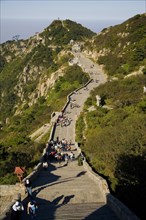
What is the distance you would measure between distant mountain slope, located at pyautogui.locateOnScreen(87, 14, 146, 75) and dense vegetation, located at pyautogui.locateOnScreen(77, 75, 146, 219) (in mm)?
12384

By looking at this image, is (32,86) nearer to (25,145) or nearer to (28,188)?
(25,145)

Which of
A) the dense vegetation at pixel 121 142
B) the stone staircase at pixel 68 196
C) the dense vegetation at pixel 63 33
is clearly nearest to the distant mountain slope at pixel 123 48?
the dense vegetation at pixel 121 142

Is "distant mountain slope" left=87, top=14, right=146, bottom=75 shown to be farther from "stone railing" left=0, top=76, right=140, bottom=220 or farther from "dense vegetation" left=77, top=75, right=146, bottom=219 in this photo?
"stone railing" left=0, top=76, right=140, bottom=220

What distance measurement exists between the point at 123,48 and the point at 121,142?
45.1 meters

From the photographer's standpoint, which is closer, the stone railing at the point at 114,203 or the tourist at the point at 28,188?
the stone railing at the point at 114,203

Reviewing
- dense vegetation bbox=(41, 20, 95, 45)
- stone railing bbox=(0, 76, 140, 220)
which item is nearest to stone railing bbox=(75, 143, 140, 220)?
stone railing bbox=(0, 76, 140, 220)

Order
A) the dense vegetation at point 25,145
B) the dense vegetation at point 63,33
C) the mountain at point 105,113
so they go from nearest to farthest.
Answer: the mountain at point 105,113 < the dense vegetation at point 25,145 < the dense vegetation at point 63,33

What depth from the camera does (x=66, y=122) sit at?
130 ft

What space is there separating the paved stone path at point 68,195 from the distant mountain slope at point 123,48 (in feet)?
102

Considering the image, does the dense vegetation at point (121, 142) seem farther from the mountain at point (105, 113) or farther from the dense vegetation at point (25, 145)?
the dense vegetation at point (25, 145)

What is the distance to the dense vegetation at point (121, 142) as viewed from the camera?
59.4 feet

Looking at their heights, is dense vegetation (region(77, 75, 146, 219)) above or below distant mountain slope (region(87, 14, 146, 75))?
below

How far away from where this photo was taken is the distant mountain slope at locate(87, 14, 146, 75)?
57094 millimetres

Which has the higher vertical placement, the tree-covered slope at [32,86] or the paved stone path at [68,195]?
the paved stone path at [68,195]
